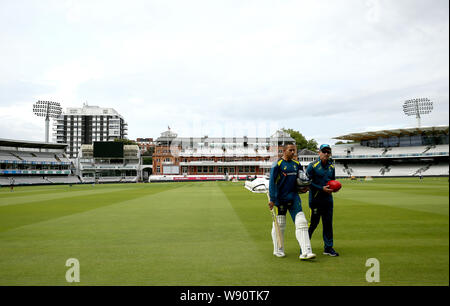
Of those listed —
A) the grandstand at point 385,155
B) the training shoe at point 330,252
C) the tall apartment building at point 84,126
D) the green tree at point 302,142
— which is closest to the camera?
the training shoe at point 330,252

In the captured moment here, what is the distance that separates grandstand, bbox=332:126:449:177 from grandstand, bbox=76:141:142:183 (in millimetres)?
56804

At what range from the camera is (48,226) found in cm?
1023

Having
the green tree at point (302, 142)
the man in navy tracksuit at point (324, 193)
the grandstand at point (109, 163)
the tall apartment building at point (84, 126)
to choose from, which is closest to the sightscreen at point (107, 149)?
the grandstand at point (109, 163)

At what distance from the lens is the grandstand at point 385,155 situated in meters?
67.7

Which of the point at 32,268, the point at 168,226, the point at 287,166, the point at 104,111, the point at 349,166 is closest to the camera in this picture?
the point at 32,268

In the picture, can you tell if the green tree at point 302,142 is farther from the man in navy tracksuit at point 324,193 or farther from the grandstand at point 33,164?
the man in navy tracksuit at point 324,193

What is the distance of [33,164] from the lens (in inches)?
2697

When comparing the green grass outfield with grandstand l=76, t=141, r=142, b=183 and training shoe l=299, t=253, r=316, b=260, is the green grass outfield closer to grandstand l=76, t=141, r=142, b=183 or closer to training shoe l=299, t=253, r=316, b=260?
training shoe l=299, t=253, r=316, b=260

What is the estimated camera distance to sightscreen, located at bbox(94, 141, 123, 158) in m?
79.8

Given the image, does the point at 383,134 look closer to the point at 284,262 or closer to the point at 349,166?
the point at 349,166

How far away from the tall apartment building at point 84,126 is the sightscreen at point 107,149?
50.6 metres

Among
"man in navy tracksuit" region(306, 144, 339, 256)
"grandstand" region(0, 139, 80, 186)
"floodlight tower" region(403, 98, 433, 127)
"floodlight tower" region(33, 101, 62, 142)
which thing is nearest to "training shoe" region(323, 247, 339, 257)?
"man in navy tracksuit" region(306, 144, 339, 256)

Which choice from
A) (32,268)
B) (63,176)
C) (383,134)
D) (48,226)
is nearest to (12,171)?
(63,176)
